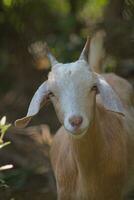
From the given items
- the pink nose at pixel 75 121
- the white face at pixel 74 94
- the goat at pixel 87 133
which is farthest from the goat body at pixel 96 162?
the pink nose at pixel 75 121

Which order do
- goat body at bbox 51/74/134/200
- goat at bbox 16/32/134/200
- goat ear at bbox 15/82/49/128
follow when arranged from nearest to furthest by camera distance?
1. goat at bbox 16/32/134/200
2. goat ear at bbox 15/82/49/128
3. goat body at bbox 51/74/134/200

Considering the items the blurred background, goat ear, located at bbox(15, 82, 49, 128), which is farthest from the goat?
the blurred background

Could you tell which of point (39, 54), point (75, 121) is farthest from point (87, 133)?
point (39, 54)

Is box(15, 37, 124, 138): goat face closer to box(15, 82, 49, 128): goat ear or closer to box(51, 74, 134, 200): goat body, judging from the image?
box(15, 82, 49, 128): goat ear

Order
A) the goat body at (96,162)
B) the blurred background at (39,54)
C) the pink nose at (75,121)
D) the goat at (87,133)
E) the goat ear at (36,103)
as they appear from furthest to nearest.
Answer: the blurred background at (39,54), the goat body at (96,162), the goat ear at (36,103), the goat at (87,133), the pink nose at (75,121)

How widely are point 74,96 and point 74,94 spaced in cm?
2

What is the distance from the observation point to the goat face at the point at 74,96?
5094 mm

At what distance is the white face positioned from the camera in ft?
16.6

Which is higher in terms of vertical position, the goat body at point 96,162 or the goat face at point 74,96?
the goat face at point 74,96

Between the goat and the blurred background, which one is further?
the blurred background

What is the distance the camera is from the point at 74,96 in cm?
518

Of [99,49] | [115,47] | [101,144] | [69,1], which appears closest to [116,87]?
→ [99,49]

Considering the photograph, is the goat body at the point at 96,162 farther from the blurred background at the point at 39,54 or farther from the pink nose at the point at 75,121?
the blurred background at the point at 39,54

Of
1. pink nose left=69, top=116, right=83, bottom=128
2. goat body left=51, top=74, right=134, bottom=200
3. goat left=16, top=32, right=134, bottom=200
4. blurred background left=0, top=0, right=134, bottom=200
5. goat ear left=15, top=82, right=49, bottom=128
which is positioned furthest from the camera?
blurred background left=0, top=0, right=134, bottom=200
